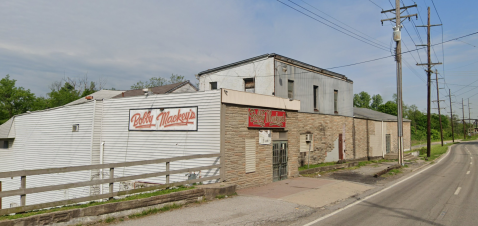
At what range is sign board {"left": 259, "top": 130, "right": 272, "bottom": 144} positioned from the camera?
558 inches

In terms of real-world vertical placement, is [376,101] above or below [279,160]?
above

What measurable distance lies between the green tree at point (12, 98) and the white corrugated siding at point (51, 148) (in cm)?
3321

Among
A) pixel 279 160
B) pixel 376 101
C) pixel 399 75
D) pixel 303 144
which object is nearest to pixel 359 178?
pixel 279 160

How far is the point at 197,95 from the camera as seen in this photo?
13.3 m

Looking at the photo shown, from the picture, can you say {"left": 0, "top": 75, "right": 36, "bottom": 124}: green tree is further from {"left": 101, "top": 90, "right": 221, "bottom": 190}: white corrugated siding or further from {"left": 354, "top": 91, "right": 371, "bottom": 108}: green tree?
{"left": 354, "top": 91, "right": 371, "bottom": 108}: green tree

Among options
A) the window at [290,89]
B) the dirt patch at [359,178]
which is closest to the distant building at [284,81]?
the window at [290,89]

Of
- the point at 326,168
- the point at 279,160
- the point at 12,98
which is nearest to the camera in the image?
the point at 279,160

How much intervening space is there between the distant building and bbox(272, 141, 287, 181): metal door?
5.28 meters

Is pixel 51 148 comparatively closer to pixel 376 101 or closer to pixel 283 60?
pixel 283 60

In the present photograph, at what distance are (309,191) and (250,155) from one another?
285 centimetres

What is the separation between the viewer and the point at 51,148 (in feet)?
62.2

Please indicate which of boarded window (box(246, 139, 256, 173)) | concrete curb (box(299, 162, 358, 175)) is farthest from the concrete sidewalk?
concrete curb (box(299, 162, 358, 175))

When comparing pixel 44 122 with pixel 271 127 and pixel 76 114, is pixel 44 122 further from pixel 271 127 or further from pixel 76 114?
pixel 271 127

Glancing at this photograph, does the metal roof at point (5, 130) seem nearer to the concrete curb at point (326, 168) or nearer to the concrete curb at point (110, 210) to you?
the concrete curb at point (110, 210)
